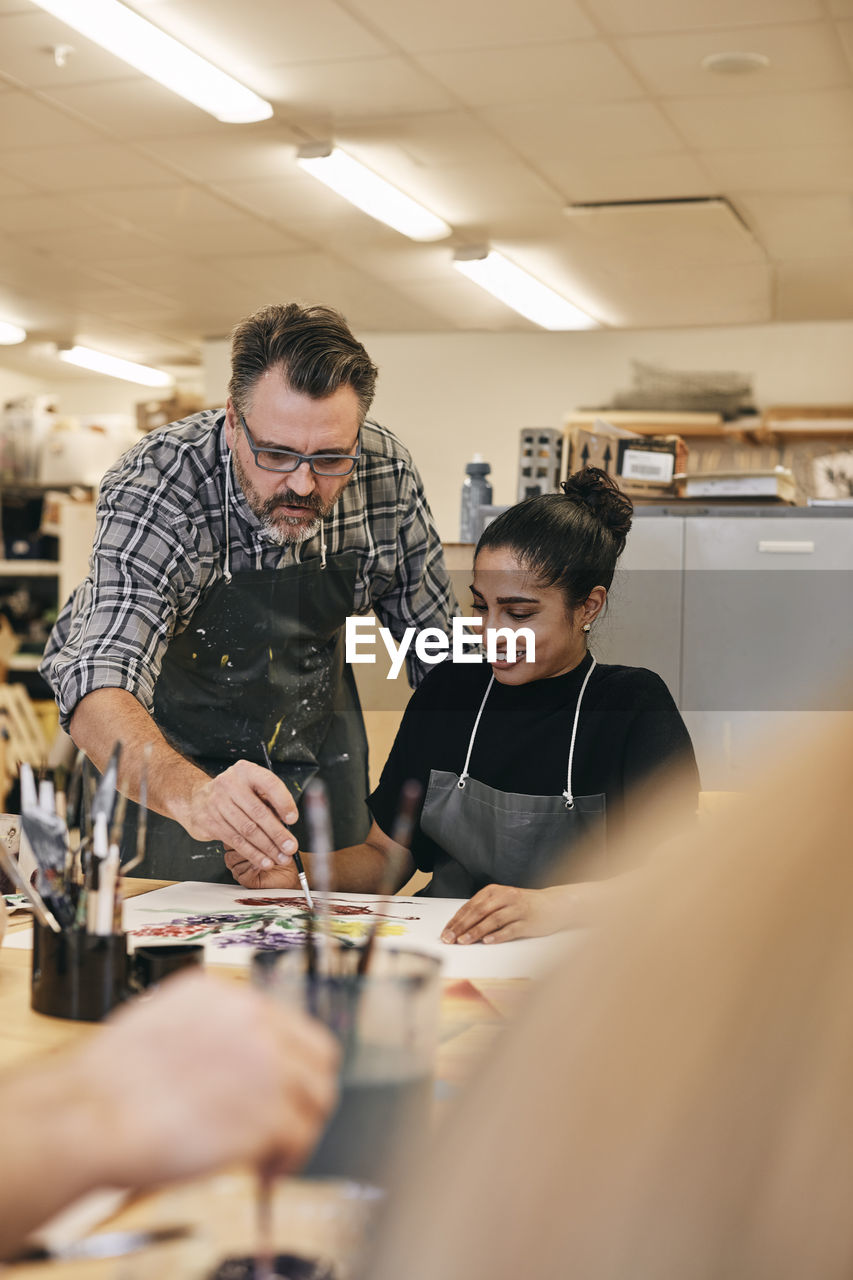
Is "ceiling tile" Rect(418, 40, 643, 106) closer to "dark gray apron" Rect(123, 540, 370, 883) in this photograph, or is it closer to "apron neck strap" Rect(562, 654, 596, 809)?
"dark gray apron" Rect(123, 540, 370, 883)

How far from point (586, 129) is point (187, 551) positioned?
270 cm

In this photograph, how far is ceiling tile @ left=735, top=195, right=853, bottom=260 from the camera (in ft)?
15.1

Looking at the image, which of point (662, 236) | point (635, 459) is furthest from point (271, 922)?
point (662, 236)

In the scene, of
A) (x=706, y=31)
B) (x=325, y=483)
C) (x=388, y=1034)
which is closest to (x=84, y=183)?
(x=706, y=31)

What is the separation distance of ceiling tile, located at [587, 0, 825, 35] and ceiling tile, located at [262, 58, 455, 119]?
2.09 feet

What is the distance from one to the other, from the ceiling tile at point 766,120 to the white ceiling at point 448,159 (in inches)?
0.5

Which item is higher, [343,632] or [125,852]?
[343,632]

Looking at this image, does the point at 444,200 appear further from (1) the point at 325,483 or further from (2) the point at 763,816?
(2) the point at 763,816

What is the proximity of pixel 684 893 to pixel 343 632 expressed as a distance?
2011mm

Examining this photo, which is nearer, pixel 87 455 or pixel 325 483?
pixel 325 483

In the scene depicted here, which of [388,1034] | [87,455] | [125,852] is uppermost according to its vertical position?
[87,455]

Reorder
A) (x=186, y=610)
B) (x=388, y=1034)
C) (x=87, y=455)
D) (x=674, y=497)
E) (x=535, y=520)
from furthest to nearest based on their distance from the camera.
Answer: (x=87, y=455), (x=674, y=497), (x=186, y=610), (x=535, y=520), (x=388, y=1034)

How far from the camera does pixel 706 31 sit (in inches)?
130

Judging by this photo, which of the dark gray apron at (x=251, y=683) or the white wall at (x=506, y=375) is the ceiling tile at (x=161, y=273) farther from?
the dark gray apron at (x=251, y=683)
